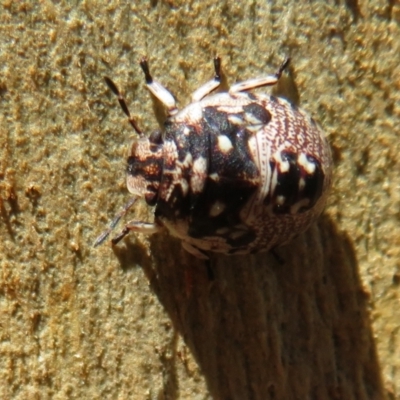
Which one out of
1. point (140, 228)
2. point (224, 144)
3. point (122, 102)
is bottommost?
point (140, 228)

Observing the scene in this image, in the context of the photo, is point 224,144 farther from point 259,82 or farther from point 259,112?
point 259,82

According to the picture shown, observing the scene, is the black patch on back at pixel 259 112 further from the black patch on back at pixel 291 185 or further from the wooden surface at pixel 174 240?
the wooden surface at pixel 174 240

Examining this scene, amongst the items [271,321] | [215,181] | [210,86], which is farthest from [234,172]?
[271,321]

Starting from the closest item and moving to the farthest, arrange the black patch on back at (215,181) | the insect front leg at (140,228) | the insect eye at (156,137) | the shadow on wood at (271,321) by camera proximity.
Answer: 1. the black patch on back at (215,181)
2. the insect eye at (156,137)
3. the insect front leg at (140,228)
4. the shadow on wood at (271,321)

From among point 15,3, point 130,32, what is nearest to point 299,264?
point 130,32

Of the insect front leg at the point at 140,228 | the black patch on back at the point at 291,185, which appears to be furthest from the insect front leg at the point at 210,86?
the insect front leg at the point at 140,228

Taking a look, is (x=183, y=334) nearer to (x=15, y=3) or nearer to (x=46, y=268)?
(x=46, y=268)
